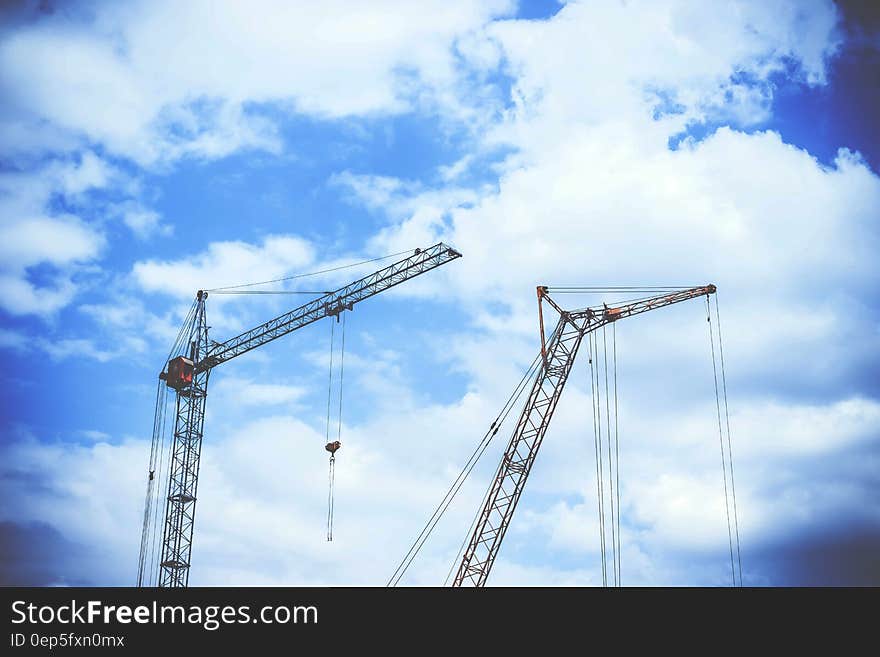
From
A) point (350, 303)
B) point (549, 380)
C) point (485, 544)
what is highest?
point (350, 303)

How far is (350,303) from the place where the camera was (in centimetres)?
11125

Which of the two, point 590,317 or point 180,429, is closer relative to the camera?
point 590,317
